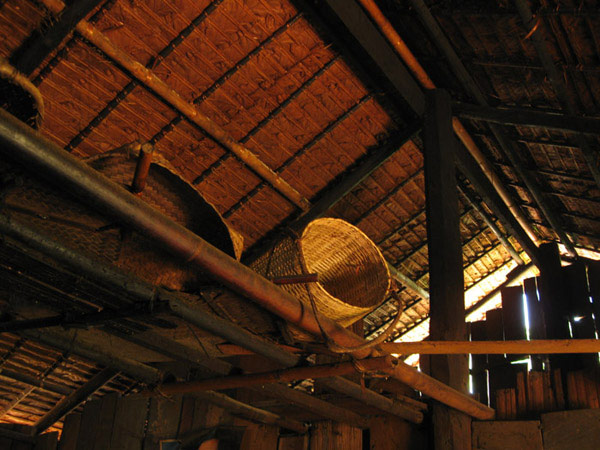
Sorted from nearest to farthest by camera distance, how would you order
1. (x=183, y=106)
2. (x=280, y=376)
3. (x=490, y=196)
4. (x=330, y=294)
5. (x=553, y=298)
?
(x=280, y=376), (x=330, y=294), (x=183, y=106), (x=553, y=298), (x=490, y=196)

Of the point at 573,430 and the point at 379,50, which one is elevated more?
the point at 379,50

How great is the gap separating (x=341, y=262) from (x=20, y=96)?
2.21m

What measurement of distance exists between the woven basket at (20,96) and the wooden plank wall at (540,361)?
3.82 meters

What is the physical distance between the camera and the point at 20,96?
1.81 metres

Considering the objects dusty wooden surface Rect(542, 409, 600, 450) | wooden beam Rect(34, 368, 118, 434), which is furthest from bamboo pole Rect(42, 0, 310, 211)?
dusty wooden surface Rect(542, 409, 600, 450)

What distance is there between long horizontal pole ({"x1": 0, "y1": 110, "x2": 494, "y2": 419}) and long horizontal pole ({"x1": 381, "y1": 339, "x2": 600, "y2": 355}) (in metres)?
0.38

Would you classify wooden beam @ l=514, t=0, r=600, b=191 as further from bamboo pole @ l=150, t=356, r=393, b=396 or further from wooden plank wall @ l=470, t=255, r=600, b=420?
bamboo pole @ l=150, t=356, r=393, b=396

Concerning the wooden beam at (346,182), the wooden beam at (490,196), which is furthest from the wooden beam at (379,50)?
the wooden beam at (490,196)

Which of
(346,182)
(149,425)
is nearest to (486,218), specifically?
(346,182)

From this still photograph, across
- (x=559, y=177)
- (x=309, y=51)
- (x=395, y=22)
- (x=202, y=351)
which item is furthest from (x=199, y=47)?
(x=559, y=177)

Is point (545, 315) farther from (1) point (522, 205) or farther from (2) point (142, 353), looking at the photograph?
(2) point (142, 353)

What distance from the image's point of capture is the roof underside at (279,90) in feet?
14.2

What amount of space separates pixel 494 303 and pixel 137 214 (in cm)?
870

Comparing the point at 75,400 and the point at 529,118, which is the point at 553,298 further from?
the point at 75,400
